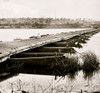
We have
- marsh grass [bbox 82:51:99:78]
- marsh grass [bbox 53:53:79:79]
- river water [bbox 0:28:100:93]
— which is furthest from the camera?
marsh grass [bbox 82:51:99:78]

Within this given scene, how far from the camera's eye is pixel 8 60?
8992mm

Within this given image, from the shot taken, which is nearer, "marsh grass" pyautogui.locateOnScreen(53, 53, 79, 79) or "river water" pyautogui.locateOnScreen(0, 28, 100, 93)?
"river water" pyautogui.locateOnScreen(0, 28, 100, 93)

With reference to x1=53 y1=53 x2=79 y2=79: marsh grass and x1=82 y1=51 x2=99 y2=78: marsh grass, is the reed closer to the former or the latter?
x1=82 y1=51 x2=99 y2=78: marsh grass

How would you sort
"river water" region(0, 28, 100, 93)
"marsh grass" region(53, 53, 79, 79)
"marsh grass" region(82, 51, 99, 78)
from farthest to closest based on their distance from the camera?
"marsh grass" region(82, 51, 99, 78) < "marsh grass" region(53, 53, 79, 79) < "river water" region(0, 28, 100, 93)

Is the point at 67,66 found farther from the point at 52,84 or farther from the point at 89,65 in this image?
the point at 52,84

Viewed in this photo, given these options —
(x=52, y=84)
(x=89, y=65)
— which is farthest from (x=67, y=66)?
(x=52, y=84)

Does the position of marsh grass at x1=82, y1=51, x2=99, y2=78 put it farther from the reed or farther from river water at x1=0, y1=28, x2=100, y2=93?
river water at x1=0, y1=28, x2=100, y2=93

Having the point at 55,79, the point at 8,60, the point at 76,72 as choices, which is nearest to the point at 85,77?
the point at 76,72

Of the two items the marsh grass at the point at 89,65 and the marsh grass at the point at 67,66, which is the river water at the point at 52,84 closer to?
the marsh grass at the point at 67,66

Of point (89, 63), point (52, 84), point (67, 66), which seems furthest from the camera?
point (89, 63)

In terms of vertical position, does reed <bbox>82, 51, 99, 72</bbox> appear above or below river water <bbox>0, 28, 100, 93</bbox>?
above

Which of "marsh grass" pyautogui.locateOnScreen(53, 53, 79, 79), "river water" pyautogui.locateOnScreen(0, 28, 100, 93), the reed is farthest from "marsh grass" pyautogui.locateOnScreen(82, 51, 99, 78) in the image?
"river water" pyautogui.locateOnScreen(0, 28, 100, 93)

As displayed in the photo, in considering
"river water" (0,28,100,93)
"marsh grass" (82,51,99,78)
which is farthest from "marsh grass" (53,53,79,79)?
"river water" (0,28,100,93)

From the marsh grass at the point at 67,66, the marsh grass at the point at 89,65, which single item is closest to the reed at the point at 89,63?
the marsh grass at the point at 89,65
